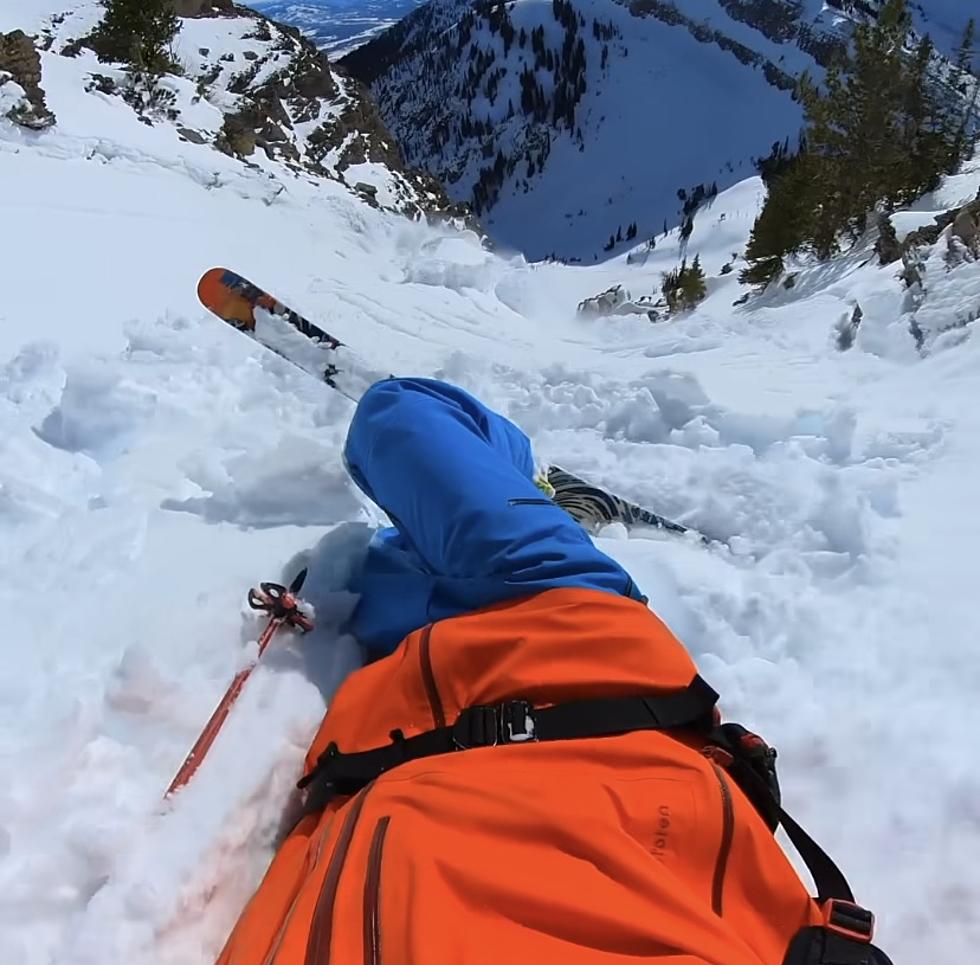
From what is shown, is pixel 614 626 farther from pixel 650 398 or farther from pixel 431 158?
pixel 431 158

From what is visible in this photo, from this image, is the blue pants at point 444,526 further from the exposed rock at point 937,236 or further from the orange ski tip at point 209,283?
the exposed rock at point 937,236

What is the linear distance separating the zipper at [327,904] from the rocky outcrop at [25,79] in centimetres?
1076

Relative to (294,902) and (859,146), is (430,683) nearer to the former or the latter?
(294,902)

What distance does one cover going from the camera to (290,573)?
87.7 inches

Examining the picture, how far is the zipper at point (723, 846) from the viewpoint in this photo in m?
1.24

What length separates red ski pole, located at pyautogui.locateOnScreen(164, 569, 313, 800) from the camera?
1.61 meters

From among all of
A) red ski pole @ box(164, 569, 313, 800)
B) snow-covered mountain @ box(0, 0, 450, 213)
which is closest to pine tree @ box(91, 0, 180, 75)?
snow-covered mountain @ box(0, 0, 450, 213)

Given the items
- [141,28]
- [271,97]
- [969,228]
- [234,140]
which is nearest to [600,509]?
[969,228]

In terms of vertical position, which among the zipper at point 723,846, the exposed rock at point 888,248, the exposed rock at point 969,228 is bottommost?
the exposed rock at point 888,248

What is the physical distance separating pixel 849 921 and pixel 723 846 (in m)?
0.20

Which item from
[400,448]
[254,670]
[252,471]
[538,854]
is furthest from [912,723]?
[252,471]

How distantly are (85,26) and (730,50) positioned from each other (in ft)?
340

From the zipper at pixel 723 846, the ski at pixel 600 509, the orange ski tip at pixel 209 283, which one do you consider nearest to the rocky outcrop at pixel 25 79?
the orange ski tip at pixel 209 283

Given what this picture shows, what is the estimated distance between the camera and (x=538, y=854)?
1.19m
